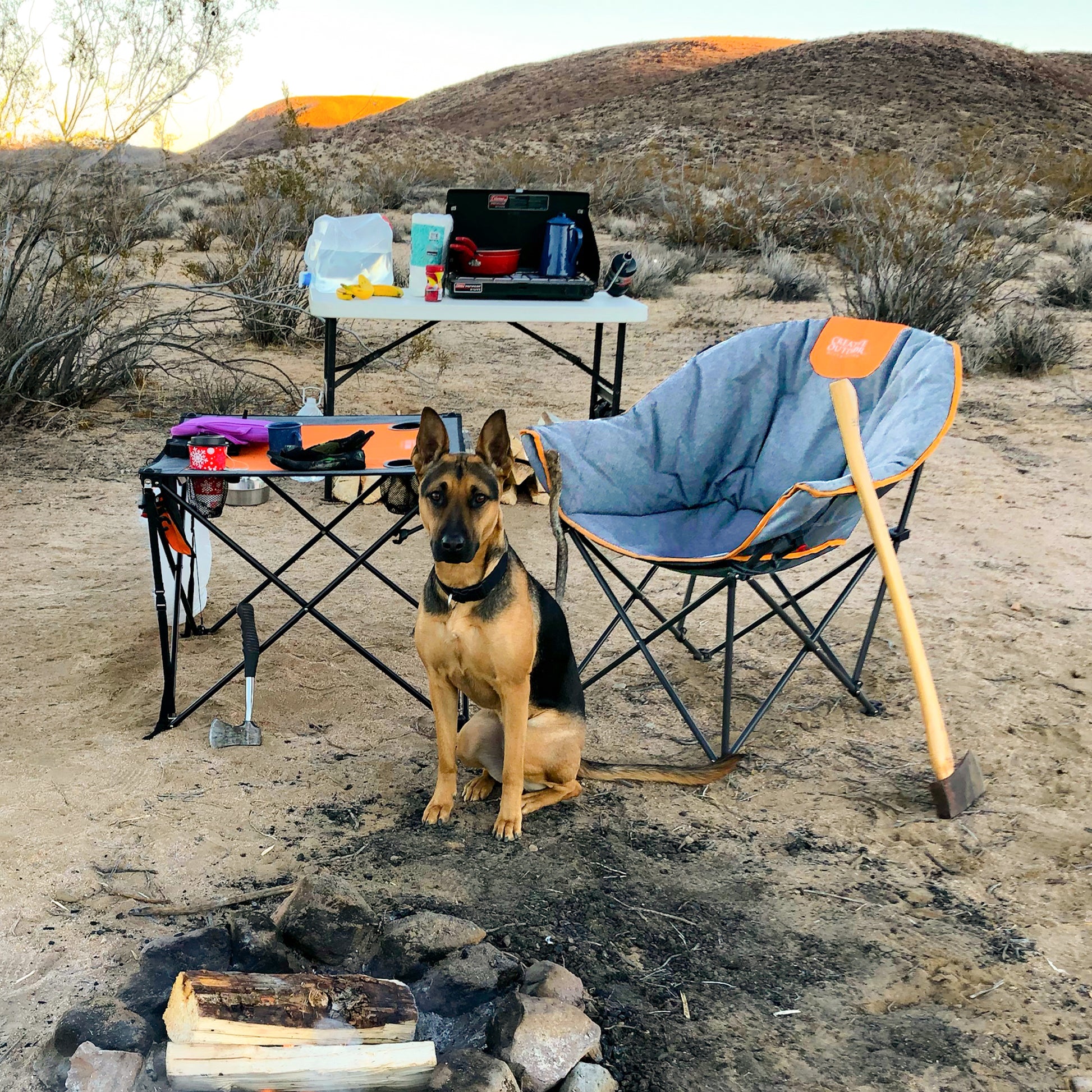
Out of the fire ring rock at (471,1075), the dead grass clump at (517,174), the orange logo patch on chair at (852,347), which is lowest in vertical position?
the fire ring rock at (471,1075)

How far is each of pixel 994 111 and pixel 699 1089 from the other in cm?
4796

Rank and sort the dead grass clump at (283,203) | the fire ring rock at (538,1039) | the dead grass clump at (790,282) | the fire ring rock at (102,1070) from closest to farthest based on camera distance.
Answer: the fire ring rock at (102,1070)
the fire ring rock at (538,1039)
the dead grass clump at (283,203)
the dead grass clump at (790,282)

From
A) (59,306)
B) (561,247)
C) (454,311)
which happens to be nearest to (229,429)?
(454,311)

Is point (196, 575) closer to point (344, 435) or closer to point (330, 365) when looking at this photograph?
point (344, 435)

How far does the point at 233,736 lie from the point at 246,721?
0.07 metres

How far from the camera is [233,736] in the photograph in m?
3.55

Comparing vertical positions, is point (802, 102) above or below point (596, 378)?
above

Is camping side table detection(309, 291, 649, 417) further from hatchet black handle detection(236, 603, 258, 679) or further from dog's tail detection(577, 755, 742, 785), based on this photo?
dog's tail detection(577, 755, 742, 785)

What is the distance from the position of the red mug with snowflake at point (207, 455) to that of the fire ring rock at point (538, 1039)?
1.93 metres

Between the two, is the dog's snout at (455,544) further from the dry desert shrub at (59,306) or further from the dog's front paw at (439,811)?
the dry desert shrub at (59,306)

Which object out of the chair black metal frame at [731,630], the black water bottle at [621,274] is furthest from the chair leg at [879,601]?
the black water bottle at [621,274]

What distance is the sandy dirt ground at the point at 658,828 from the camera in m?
2.40

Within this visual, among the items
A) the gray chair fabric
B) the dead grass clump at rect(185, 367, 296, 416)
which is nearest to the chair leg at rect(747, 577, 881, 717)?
the gray chair fabric

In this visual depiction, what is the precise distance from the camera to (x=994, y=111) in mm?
42969
